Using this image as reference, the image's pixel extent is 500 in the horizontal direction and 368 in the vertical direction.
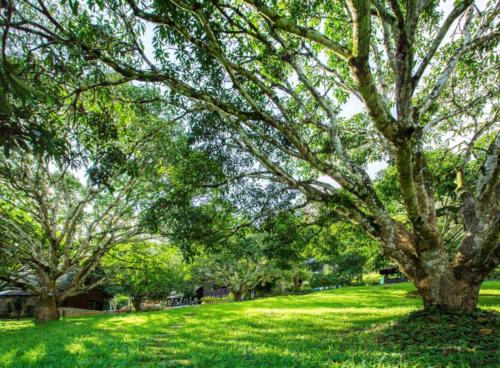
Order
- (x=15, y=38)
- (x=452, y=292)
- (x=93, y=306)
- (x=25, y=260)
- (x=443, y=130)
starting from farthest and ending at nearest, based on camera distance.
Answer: (x=93, y=306) < (x=25, y=260) < (x=443, y=130) < (x=452, y=292) < (x=15, y=38)

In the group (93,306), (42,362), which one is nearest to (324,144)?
(42,362)

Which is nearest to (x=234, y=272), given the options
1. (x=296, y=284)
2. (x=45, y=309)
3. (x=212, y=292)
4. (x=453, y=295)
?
(x=296, y=284)

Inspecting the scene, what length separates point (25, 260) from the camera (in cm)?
1347

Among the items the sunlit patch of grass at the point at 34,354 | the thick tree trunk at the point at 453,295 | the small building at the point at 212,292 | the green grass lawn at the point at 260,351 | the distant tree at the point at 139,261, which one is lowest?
the small building at the point at 212,292

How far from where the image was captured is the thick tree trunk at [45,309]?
1454 cm

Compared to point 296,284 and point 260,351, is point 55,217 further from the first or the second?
point 296,284

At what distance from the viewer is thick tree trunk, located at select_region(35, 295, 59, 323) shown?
572 inches

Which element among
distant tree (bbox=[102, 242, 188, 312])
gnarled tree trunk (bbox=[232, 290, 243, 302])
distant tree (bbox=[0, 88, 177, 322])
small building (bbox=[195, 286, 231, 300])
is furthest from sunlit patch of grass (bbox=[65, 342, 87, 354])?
small building (bbox=[195, 286, 231, 300])

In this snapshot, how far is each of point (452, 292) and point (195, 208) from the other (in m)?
5.89

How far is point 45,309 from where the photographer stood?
14617 millimetres

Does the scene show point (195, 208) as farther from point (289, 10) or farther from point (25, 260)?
point (25, 260)

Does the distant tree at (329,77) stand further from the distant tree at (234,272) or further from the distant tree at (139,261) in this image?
the distant tree at (234,272)

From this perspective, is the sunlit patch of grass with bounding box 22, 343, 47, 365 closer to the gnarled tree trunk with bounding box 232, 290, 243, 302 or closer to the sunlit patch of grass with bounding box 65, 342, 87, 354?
the sunlit patch of grass with bounding box 65, 342, 87, 354

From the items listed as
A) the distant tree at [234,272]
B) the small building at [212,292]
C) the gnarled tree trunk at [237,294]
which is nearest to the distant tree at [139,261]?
the distant tree at [234,272]
